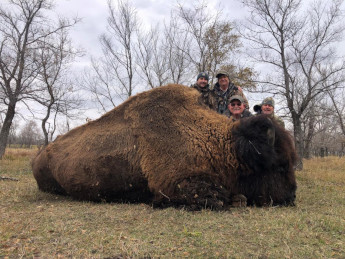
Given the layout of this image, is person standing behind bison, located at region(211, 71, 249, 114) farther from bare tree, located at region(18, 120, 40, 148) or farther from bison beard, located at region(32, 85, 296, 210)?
bare tree, located at region(18, 120, 40, 148)

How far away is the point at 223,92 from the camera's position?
6.30 meters

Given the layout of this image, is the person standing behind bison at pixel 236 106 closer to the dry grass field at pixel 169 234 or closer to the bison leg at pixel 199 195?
the bison leg at pixel 199 195

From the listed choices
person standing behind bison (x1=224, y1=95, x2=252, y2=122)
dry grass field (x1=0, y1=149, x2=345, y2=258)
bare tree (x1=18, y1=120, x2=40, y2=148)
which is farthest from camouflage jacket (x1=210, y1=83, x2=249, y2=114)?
bare tree (x1=18, y1=120, x2=40, y2=148)

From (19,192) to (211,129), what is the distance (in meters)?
4.25

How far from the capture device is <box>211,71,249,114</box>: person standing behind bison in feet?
20.5

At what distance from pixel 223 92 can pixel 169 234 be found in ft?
13.9

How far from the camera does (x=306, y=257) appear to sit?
2059 millimetres

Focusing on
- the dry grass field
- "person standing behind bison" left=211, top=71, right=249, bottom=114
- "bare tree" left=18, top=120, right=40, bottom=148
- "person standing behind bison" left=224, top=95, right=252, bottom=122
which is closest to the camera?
the dry grass field

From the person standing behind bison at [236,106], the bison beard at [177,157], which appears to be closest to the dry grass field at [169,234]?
the bison beard at [177,157]

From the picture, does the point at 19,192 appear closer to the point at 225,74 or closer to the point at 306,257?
the point at 225,74

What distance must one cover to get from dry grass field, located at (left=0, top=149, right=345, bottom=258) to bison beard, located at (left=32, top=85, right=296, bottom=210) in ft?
1.05

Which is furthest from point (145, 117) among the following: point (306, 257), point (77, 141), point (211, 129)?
point (306, 257)

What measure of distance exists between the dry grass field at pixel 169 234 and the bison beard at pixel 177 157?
1.05 feet

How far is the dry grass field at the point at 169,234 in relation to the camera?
85.7 inches
